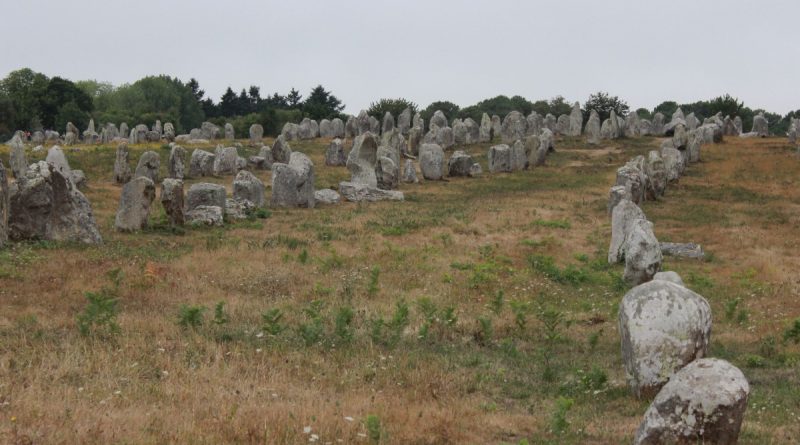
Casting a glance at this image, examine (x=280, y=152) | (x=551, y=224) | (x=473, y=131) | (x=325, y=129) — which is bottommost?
(x=551, y=224)

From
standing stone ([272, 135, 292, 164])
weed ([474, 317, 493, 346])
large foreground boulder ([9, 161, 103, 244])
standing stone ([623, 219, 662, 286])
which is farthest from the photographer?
standing stone ([272, 135, 292, 164])

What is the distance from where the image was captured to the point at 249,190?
3009 centimetres

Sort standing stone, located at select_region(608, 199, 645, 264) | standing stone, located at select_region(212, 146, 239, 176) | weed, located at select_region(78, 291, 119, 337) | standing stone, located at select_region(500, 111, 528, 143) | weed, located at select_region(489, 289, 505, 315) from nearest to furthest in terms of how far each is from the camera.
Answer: weed, located at select_region(78, 291, 119, 337) → weed, located at select_region(489, 289, 505, 315) → standing stone, located at select_region(608, 199, 645, 264) → standing stone, located at select_region(212, 146, 239, 176) → standing stone, located at select_region(500, 111, 528, 143)

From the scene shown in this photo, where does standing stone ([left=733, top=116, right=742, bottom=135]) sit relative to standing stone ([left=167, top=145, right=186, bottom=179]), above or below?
above

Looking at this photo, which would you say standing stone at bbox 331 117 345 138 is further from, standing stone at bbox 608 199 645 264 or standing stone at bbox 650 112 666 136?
standing stone at bbox 608 199 645 264

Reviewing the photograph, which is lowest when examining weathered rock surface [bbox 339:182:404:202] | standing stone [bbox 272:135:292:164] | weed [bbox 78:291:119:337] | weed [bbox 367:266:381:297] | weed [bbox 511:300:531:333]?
weed [bbox 511:300:531:333]

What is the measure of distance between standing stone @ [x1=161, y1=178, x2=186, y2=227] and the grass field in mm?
665

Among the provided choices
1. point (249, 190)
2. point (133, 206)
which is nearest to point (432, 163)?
point (249, 190)

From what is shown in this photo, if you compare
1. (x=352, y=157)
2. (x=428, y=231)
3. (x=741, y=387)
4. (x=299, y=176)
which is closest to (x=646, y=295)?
(x=741, y=387)

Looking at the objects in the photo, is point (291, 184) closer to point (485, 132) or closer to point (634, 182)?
point (634, 182)

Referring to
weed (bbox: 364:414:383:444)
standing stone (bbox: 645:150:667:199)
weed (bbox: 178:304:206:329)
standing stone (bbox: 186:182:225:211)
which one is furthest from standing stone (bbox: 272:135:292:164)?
weed (bbox: 364:414:383:444)

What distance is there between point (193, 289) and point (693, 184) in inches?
1174

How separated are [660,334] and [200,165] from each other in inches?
1323

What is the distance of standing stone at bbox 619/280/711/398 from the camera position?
10406 millimetres
